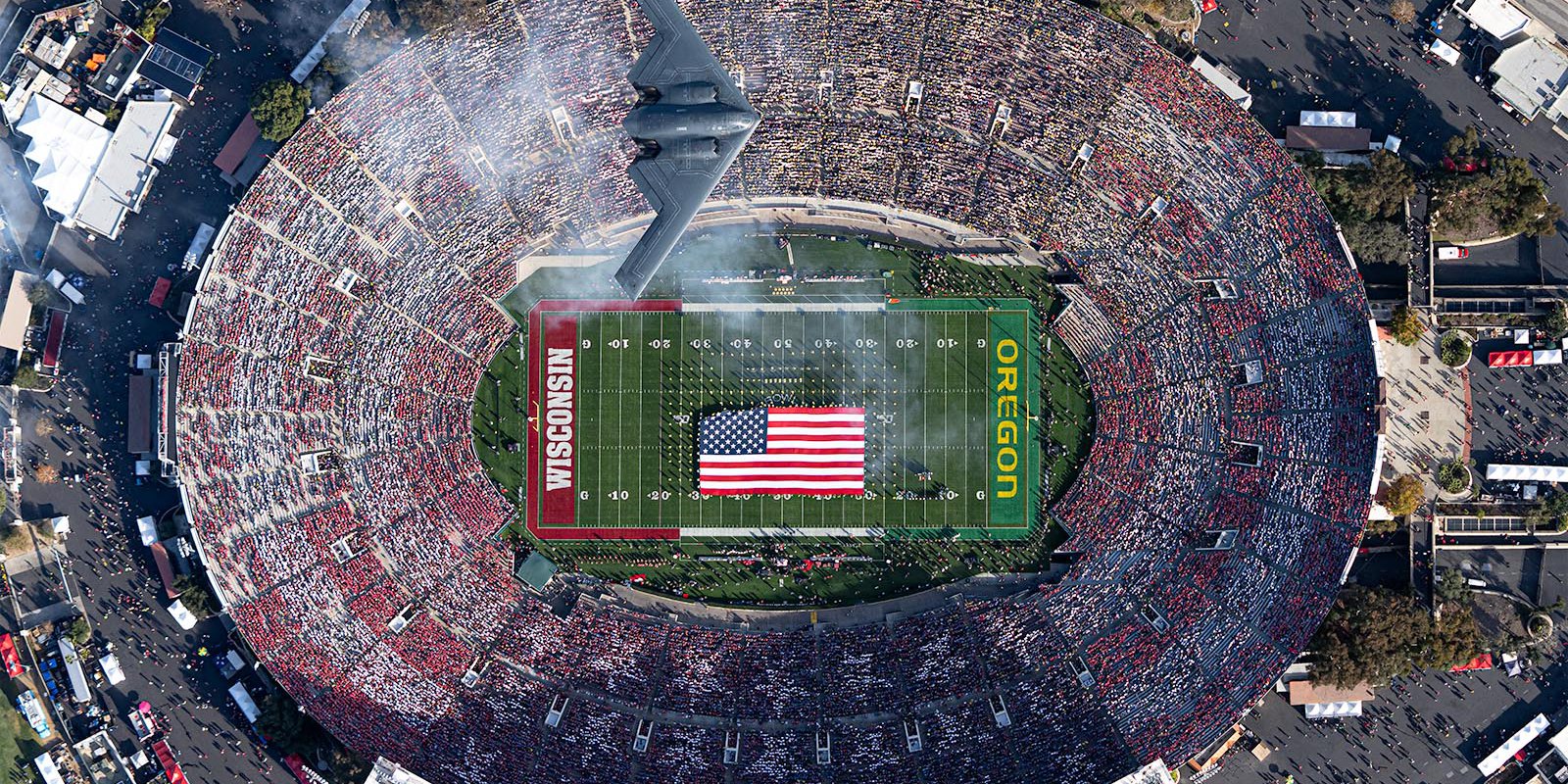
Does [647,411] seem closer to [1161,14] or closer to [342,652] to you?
[342,652]

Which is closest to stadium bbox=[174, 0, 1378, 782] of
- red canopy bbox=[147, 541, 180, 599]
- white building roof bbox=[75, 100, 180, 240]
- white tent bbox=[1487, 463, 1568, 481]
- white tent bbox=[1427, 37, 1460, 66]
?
red canopy bbox=[147, 541, 180, 599]

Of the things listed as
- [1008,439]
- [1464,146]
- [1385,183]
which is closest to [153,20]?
[1008,439]

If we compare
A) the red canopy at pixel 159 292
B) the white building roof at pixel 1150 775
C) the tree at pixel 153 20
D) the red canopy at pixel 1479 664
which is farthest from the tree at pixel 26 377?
the red canopy at pixel 1479 664

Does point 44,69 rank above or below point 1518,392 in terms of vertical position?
above

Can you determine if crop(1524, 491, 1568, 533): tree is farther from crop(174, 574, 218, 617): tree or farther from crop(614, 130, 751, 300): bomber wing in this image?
crop(174, 574, 218, 617): tree

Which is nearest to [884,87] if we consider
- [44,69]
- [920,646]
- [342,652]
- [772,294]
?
[772,294]

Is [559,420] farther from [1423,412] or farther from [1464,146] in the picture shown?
[1464,146]
